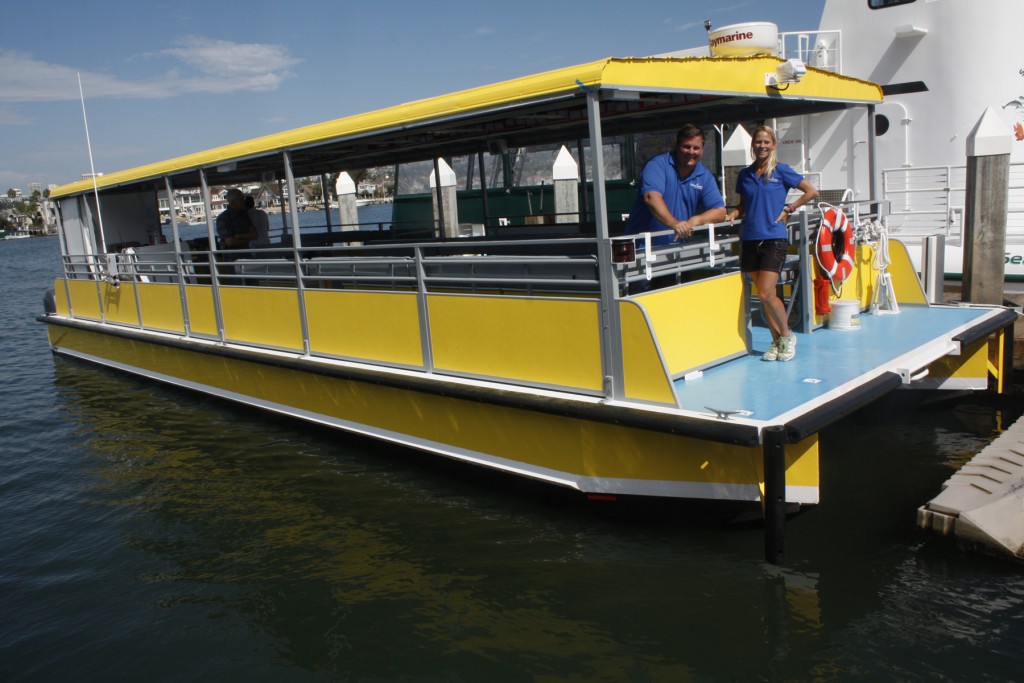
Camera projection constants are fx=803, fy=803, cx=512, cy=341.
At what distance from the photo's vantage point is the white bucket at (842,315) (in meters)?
6.59

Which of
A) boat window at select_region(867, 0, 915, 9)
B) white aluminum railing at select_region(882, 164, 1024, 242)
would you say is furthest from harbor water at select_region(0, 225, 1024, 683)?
boat window at select_region(867, 0, 915, 9)

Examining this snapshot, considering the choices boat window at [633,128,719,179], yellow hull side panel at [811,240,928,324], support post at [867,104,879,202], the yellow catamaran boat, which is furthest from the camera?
boat window at [633,128,719,179]

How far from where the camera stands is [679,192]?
573cm

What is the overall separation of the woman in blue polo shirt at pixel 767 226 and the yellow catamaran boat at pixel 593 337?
6.2 inches

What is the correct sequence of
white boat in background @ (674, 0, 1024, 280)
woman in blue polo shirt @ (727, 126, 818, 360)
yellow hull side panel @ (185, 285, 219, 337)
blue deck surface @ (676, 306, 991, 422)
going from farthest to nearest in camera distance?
1. white boat in background @ (674, 0, 1024, 280)
2. yellow hull side panel @ (185, 285, 219, 337)
3. woman in blue polo shirt @ (727, 126, 818, 360)
4. blue deck surface @ (676, 306, 991, 422)

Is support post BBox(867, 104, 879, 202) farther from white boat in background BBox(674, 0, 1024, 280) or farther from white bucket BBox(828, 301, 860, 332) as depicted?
white boat in background BBox(674, 0, 1024, 280)

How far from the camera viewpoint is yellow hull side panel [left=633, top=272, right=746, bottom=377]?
5191 mm

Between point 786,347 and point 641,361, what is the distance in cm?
145

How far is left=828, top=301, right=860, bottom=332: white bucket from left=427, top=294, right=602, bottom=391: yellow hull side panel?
2.63 m

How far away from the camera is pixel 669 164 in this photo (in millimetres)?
5695

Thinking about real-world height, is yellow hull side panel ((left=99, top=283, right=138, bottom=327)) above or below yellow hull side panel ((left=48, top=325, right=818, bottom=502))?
above

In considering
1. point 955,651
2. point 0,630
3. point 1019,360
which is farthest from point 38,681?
point 1019,360

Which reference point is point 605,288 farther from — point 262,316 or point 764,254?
point 262,316

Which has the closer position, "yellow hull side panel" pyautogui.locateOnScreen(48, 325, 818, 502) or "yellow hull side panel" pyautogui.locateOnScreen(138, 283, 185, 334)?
"yellow hull side panel" pyautogui.locateOnScreen(48, 325, 818, 502)
